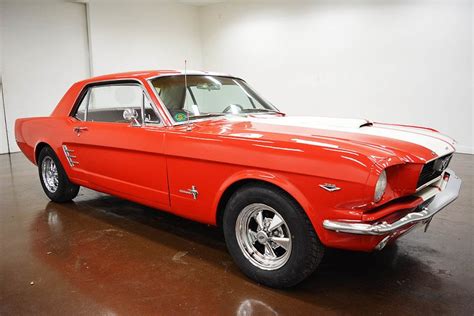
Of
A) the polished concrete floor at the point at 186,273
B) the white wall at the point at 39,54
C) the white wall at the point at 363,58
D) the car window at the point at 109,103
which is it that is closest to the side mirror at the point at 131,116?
the car window at the point at 109,103

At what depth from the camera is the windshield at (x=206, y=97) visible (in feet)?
10.2

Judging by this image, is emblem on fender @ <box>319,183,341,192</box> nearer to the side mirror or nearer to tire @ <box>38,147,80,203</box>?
A: the side mirror

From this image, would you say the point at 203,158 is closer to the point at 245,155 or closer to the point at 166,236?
the point at 245,155

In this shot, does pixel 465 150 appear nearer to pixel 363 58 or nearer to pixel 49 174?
pixel 363 58

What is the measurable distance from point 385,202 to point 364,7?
6.66 metres

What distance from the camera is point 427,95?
7.20 m

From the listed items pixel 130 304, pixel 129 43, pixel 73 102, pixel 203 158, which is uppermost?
pixel 129 43

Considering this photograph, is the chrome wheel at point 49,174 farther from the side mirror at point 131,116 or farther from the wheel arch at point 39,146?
the side mirror at point 131,116

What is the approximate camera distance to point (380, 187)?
2.01 meters

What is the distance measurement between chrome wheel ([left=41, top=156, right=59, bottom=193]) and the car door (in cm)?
58

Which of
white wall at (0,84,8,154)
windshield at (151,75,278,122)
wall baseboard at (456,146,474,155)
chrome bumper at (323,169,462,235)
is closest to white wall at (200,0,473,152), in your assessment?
wall baseboard at (456,146,474,155)

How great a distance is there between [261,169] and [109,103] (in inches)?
107

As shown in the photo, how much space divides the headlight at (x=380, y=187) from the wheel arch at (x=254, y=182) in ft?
1.17

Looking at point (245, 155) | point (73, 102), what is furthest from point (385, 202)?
point (73, 102)
